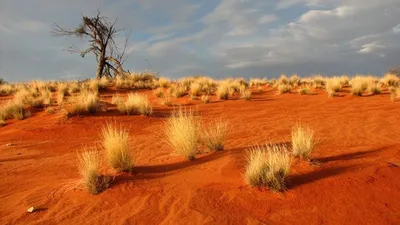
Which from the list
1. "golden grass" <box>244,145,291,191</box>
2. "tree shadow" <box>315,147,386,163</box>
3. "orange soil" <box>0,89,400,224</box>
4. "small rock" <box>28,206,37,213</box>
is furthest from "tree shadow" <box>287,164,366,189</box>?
"small rock" <box>28,206,37,213</box>

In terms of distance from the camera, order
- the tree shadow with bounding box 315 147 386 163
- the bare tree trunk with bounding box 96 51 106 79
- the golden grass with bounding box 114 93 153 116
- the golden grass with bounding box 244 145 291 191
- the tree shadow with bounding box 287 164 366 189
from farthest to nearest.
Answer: the bare tree trunk with bounding box 96 51 106 79 < the golden grass with bounding box 114 93 153 116 < the tree shadow with bounding box 315 147 386 163 < the tree shadow with bounding box 287 164 366 189 < the golden grass with bounding box 244 145 291 191

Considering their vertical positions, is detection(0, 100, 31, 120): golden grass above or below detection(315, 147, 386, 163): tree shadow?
above

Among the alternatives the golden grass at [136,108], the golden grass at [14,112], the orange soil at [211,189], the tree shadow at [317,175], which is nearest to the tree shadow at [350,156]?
the orange soil at [211,189]

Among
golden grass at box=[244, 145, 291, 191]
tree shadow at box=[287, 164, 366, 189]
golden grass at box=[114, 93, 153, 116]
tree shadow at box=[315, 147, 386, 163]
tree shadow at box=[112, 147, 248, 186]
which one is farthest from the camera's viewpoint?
golden grass at box=[114, 93, 153, 116]

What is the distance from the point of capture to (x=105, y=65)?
107ft

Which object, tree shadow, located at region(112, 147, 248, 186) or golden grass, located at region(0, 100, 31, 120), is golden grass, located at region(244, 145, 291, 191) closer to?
tree shadow, located at region(112, 147, 248, 186)

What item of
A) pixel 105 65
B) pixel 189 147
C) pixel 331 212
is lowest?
pixel 331 212

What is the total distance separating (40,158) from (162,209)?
5496 millimetres

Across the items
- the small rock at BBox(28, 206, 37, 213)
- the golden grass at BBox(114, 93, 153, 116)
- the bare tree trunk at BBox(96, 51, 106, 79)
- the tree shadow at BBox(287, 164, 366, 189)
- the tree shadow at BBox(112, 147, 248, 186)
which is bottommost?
the small rock at BBox(28, 206, 37, 213)

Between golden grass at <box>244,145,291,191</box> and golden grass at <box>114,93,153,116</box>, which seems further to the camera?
A: golden grass at <box>114,93,153,116</box>

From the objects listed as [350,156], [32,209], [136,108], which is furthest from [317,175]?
[136,108]

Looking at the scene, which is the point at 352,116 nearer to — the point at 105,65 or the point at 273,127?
the point at 273,127

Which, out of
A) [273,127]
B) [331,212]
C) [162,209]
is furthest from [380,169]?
[273,127]

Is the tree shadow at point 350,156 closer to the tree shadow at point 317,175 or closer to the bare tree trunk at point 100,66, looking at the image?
the tree shadow at point 317,175
